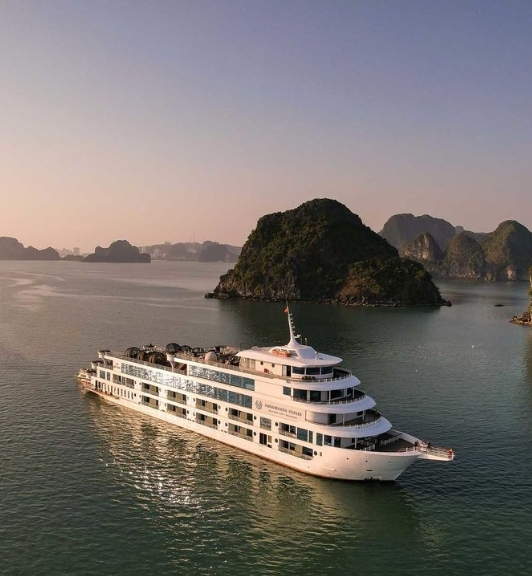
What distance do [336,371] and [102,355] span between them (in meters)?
29.2

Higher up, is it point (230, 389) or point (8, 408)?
point (230, 389)

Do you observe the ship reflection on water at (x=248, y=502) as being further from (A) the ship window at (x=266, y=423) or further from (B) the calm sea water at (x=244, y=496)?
(A) the ship window at (x=266, y=423)

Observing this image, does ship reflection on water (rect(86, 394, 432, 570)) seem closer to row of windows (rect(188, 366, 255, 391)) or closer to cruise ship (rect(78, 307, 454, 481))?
cruise ship (rect(78, 307, 454, 481))

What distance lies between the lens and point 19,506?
1307 inches

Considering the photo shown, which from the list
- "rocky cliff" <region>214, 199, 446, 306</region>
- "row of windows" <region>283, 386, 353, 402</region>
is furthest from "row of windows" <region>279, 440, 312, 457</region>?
"rocky cliff" <region>214, 199, 446, 306</region>

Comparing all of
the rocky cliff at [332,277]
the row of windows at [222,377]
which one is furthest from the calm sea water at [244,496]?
the rocky cliff at [332,277]

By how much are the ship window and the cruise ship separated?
0.08m

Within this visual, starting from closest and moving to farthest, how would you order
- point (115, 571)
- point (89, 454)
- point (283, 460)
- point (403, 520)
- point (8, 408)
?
point (115, 571) → point (403, 520) → point (283, 460) → point (89, 454) → point (8, 408)

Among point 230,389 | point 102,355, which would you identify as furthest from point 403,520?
point 102,355

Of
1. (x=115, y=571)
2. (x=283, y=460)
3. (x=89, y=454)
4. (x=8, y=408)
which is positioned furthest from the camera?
(x=8, y=408)

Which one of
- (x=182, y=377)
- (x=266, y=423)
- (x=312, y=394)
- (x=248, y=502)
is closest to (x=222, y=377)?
(x=182, y=377)

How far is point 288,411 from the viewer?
3878 cm

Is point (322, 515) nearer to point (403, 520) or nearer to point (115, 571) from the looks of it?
point (403, 520)

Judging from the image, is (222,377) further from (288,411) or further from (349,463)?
(349,463)
